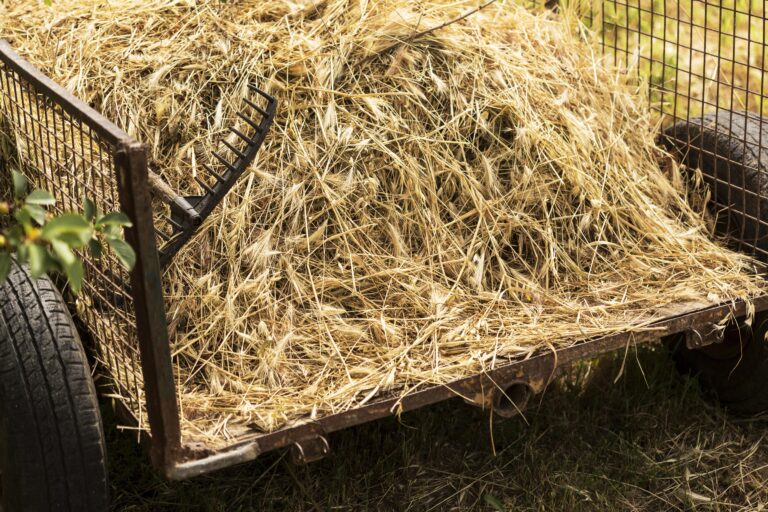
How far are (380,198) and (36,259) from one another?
4.96 ft

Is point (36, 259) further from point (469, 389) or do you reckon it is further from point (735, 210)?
point (735, 210)

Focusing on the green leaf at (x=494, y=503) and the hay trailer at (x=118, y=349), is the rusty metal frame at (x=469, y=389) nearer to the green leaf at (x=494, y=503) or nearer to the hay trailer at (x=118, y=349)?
the hay trailer at (x=118, y=349)

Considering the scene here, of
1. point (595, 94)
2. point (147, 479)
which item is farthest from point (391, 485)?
point (595, 94)

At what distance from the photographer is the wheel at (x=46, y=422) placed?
2271 millimetres

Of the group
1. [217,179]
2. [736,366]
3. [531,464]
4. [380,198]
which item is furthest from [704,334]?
[217,179]

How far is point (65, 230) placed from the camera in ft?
5.13

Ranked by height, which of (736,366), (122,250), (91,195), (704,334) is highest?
(122,250)

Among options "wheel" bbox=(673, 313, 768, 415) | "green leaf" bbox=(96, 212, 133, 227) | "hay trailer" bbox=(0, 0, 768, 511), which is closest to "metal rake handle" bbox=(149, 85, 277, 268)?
"hay trailer" bbox=(0, 0, 768, 511)

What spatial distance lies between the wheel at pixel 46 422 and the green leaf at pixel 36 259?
2.51 ft

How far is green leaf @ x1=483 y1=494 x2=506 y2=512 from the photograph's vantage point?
296cm

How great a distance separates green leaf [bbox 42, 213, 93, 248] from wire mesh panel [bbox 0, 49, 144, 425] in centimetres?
60

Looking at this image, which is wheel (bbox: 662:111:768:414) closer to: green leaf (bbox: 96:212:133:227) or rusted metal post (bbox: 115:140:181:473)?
rusted metal post (bbox: 115:140:181:473)

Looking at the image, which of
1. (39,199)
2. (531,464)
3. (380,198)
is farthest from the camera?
(531,464)

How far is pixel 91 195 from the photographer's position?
271 cm
